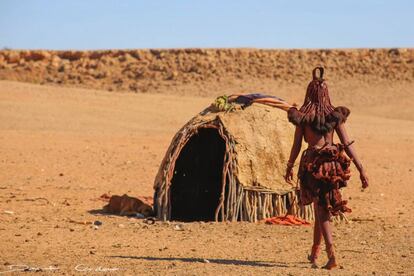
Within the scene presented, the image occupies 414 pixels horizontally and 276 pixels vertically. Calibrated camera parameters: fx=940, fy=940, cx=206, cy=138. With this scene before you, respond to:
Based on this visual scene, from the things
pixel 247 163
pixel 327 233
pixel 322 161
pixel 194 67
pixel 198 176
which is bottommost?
pixel 198 176

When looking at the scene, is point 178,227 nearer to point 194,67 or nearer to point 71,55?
point 194,67

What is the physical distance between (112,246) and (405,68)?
35757mm

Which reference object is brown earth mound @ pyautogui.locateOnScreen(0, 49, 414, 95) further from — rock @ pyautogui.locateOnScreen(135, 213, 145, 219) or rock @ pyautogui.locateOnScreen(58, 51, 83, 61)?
rock @ pyautogui.locateOnScreen(135, 213, 145, 219)

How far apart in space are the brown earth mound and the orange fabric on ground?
30453 mm

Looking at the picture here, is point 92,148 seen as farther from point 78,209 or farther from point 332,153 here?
point 332,153

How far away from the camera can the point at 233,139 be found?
11352mm

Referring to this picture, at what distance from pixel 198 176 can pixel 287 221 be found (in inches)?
86.5

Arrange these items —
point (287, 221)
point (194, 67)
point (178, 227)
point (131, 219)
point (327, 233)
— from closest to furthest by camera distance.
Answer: point (327, 233) < point (178, 227) < point (287, 221) < point (131, 219) < point (194, 67)

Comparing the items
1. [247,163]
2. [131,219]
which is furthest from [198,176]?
[247,163]

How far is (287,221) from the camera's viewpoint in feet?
36.7

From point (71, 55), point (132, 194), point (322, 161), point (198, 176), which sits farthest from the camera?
point (71, 55)

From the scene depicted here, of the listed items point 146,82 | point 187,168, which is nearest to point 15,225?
point 187,168

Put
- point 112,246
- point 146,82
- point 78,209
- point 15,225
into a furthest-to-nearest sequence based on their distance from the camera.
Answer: point 146,82, point 78,209, point 15,225, point 112,246

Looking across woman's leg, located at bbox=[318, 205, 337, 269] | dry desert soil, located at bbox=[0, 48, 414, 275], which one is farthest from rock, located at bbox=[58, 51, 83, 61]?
woman's leg, located at bbox=[318, 205, 337, 269]
